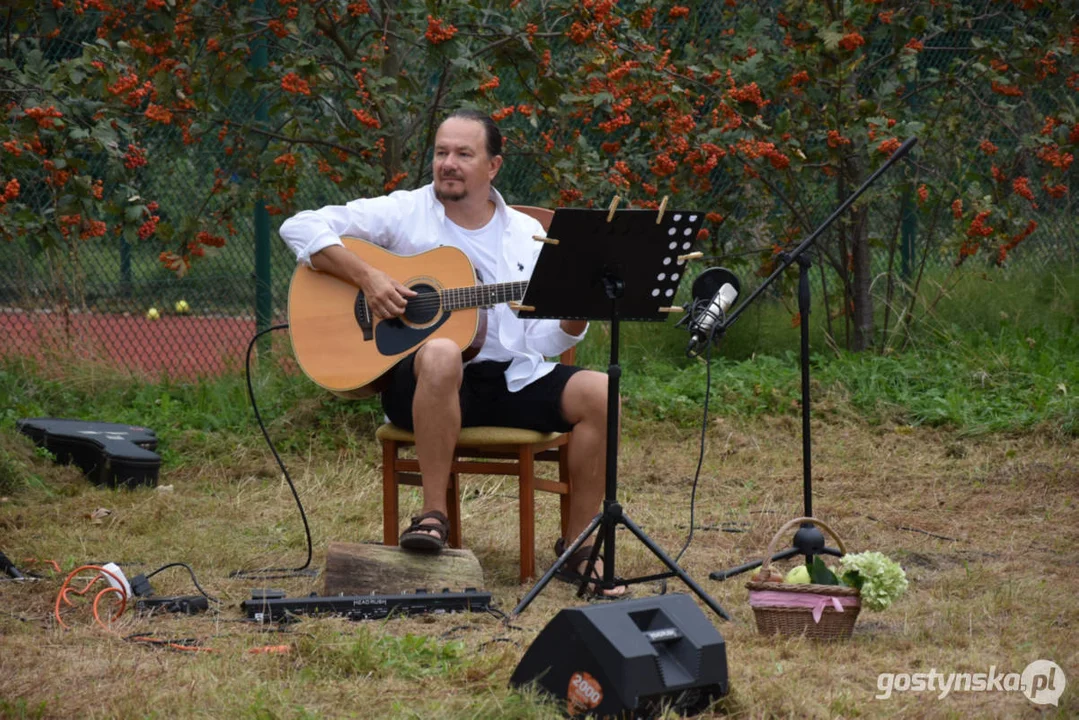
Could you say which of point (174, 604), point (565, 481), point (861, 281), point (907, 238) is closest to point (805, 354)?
point (565, 481)

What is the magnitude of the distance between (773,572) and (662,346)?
142 inches

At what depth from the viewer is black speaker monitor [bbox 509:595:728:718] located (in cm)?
233

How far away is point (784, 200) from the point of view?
6.24 meters

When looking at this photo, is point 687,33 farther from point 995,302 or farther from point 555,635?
point 555,635

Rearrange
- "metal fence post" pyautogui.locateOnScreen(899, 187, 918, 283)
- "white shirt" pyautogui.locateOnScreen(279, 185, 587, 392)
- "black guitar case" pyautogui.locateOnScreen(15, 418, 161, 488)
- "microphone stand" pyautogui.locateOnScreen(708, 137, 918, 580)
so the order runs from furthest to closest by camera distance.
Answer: "metal fence post" pyautogui.locateOnScreen(899, 187, 918, 283)
"black guitar case" pyautogui.locateOnScreen(15, 418, 161, 488)
"white shirt" pyautogui.locateOnScreen(279, 185, 587, 392)
"microphone stand" pyautogui.locateOnScreen(708, 137, 918, 580)

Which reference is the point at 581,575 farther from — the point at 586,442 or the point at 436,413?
the point at 436,413

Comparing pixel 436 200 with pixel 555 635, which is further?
pixel 436 200

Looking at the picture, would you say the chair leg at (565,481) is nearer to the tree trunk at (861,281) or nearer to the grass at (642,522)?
the grass at (642,522)

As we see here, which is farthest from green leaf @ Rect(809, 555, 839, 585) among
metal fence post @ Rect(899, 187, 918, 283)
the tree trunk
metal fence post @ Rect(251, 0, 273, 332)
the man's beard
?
metal fence post @ Rect(899, 187, 918, 283)

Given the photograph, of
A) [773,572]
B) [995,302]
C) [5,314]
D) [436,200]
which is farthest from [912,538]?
[5,314]

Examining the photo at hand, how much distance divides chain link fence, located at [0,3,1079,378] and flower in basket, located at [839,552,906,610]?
11.2 ft

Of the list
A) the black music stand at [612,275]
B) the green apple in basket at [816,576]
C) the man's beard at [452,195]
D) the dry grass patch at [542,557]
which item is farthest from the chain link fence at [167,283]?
the green apple in basket at [816,576]

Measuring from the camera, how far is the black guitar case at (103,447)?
4.91 m

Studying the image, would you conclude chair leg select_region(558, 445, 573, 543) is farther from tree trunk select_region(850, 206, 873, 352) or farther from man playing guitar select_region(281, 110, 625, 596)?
tree trunk select_region(850, 206, 873, 352)
